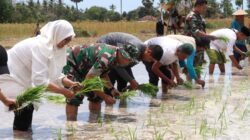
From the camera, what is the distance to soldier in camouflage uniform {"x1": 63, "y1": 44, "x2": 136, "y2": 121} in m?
5.94

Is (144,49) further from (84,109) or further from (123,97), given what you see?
(84,109)

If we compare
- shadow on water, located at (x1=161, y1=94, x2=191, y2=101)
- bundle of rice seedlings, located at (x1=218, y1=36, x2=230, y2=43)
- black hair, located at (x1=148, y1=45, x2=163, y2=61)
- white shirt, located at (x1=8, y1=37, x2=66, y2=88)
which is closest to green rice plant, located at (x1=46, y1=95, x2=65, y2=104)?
white shirt, located at (x1=8, y1=37, x2=66, y2=88)

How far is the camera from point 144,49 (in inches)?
263

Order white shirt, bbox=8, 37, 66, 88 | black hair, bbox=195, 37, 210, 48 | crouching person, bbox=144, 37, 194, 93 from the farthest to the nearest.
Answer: black hair, bbox=195, 37, 210, 48 → crouching person, bbox=144, 37, 194, 93 → white shirt, bbox=8, 37, 66, 88

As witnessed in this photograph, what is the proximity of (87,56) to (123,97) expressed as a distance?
40.2 inches

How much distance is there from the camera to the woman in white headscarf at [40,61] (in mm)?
5012

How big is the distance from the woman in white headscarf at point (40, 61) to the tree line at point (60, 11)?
1448 cm

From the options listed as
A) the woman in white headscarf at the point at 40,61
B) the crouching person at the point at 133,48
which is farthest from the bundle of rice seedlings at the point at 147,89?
the woman in white headscarf at the point at 40,61

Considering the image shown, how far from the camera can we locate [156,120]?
20.7ft

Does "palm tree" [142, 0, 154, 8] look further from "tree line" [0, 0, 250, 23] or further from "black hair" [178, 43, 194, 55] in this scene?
"black hair" [178, 43, 194, 55]

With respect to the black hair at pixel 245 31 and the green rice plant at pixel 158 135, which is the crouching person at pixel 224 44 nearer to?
the black hair at pixel 245 31

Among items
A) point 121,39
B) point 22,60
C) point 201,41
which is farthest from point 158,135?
point 201,41

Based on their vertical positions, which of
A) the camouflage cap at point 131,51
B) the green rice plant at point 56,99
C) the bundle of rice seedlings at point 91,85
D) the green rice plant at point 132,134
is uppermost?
the camouflage cap at point 131,51

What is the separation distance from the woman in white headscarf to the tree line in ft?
47.5
